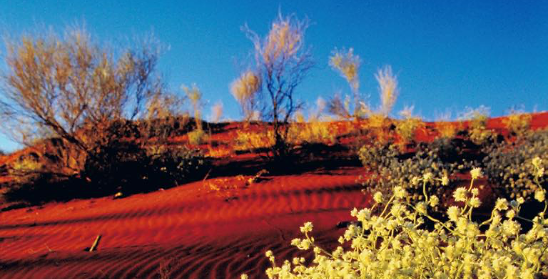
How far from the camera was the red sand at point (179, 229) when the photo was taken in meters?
4.21

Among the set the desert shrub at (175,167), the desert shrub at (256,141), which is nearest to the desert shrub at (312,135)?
the desert shrub at (256,141)

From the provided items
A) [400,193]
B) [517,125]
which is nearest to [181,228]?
[400,193]

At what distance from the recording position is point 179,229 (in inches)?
236

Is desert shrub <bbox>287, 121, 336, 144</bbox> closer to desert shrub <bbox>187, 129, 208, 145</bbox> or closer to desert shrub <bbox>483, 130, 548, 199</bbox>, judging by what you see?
desert shrub <bbox>187, 129, 208, 145</bbox>

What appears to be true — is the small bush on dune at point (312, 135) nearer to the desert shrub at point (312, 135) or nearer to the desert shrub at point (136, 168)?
the desert shrub at point (312, 135)

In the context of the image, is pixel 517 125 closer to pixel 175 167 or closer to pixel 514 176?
pixel 514 176

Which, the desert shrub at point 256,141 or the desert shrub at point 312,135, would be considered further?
the desert shrub at point 312,135

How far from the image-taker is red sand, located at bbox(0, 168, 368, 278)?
421 centimetres

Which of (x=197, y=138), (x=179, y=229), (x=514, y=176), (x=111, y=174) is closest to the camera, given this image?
(x=179, y=229)

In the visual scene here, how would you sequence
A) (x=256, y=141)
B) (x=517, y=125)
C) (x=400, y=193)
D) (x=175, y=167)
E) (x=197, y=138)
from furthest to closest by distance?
(x=197, y=138) → (x=517, y=125) → (x=256, y=141) → (x=175, y=167) → (x=400, y=193)

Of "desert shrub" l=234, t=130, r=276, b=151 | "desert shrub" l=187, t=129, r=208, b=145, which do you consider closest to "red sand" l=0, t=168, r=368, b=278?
"desert shrub" l=234, t=130, r=276, b=151

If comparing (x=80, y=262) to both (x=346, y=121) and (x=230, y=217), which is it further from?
A: (x=346, y=121)

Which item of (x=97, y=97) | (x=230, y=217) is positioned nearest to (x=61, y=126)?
(x=97, y=97)

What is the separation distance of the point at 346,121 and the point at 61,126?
12104mm
